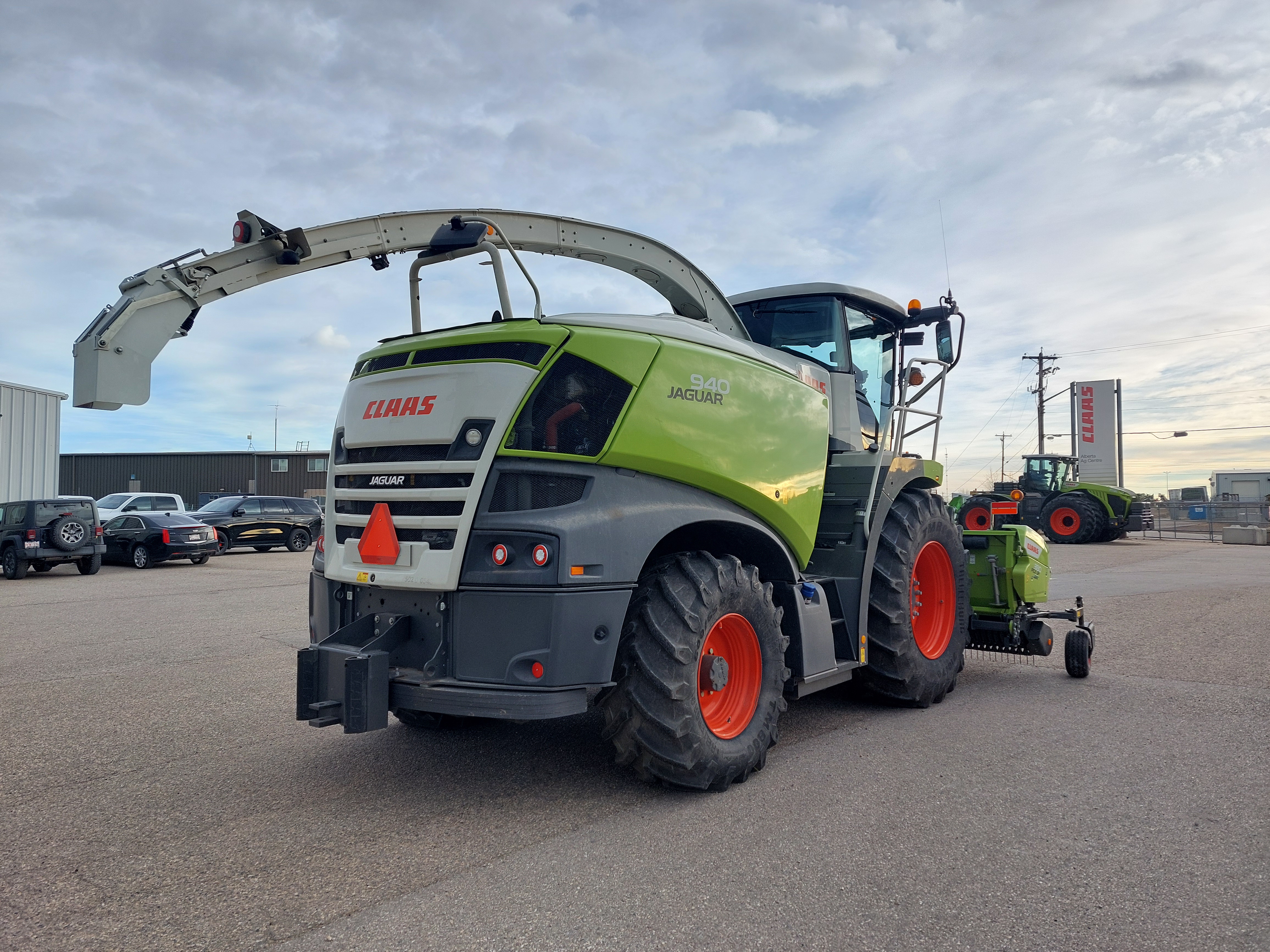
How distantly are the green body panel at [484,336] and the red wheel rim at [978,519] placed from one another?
15.2 feet

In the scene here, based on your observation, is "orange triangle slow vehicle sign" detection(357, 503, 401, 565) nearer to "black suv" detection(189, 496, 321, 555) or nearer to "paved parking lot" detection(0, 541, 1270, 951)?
"paved parking lot" detection(0, 541, 1270, 951)

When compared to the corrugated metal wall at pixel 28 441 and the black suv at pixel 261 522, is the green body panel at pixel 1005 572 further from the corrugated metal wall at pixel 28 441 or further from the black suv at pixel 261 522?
the corrugated metal wall at pixel 28 441

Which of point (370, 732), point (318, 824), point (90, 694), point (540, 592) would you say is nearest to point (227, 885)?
point (318, 824)

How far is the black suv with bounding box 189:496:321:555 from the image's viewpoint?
2339 cm

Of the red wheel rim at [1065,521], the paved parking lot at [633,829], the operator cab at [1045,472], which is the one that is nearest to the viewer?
the paved parking lot at [633,829]

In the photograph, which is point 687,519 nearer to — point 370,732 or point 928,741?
point 928,741

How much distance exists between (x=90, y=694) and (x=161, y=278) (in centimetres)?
350

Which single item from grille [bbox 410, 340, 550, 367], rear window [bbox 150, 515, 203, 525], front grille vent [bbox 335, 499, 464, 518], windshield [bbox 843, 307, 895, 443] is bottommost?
rear window [bbox 150, 515, 203, 525]

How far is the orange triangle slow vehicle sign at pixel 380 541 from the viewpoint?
4.04 meters

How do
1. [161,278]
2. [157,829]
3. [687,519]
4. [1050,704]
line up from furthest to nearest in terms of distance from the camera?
1. [1050,704]
2. [161,278]
3. [687,519]
4. [157,829]

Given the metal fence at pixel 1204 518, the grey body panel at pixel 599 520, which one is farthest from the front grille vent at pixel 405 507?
the metal fence at pixel 1204 518

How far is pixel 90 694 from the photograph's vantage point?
634cm

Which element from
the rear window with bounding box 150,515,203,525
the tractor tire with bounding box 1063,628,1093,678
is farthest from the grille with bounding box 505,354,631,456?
the rear window with bounding box 150,515,203,525

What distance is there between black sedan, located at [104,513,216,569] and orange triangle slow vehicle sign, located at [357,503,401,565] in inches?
686
